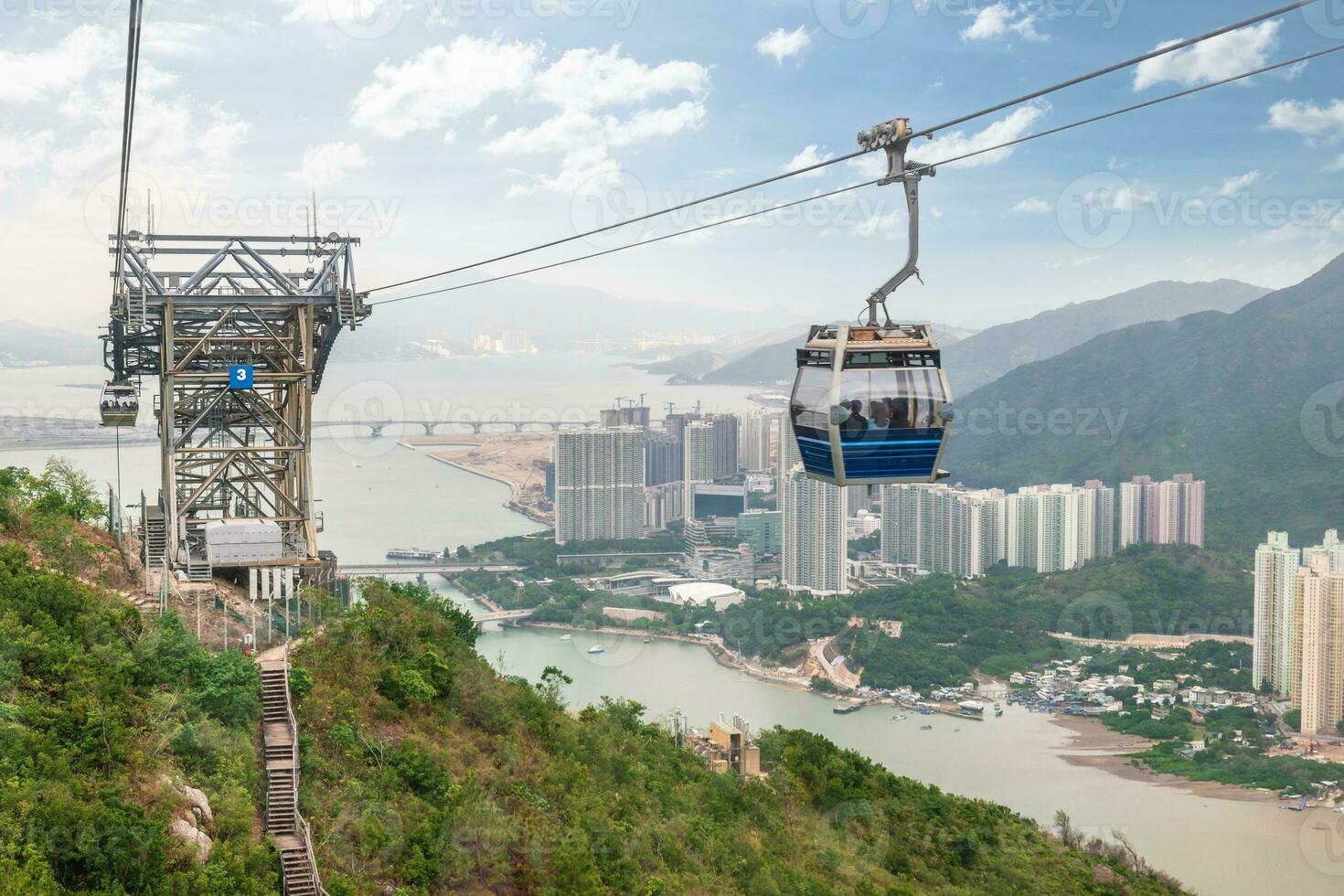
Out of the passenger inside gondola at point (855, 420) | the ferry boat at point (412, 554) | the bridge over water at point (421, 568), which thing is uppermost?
the passenger inside gondola at point (855, 420)

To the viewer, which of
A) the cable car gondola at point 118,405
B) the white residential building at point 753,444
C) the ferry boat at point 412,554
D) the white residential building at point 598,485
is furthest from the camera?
the white residential building at point 753,444

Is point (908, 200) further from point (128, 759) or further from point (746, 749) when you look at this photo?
point (746, 749)

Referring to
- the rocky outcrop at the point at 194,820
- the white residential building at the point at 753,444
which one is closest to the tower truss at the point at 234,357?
the rocky outcrop at the point at 194,820

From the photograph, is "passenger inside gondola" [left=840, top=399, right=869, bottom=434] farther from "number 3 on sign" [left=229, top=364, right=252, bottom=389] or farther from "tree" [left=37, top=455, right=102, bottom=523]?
"tree" [left=37, top=455, right=102, bottom=523]

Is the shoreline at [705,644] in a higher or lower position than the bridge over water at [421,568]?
lower

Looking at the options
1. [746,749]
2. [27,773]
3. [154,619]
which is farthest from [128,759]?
[746,749]

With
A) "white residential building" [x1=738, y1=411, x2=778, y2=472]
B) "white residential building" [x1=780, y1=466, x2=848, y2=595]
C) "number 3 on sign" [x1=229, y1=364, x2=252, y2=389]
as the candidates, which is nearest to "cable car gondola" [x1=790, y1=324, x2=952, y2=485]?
"number 3 on sign" [x1=229, y1=364, x2=252, y2=389]

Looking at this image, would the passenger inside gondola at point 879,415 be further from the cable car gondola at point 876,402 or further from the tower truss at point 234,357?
the tower truss at point 234,357

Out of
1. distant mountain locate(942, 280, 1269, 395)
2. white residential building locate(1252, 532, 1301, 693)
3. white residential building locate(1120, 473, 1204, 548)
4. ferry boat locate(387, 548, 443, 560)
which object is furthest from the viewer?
distant mountain locate(942, 280, 1269, 395)
